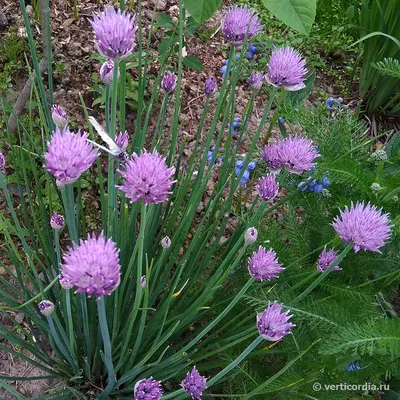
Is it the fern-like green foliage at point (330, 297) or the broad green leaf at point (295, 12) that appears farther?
the fern-like green foliage at point (330, 297)

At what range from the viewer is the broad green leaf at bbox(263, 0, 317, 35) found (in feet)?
2.43

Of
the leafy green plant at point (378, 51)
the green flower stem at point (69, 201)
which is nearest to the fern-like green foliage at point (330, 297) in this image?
the green flower stem at point (69, 201)

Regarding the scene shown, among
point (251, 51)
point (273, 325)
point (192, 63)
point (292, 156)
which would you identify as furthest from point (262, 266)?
point (251, 51)

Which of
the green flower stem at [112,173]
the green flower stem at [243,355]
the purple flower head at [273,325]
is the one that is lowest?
the green flower stem at [243,355]

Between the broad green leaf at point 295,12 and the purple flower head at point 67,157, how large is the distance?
35 centimetres

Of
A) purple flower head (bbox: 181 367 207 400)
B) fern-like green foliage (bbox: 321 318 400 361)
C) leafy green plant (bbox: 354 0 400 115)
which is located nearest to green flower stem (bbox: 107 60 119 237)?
purple flower head (bbox: 181 367 207 400)

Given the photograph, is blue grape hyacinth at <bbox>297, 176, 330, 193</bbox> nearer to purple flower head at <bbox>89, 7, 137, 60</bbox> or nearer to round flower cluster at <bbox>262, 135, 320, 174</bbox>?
round flower cluster at <bbox>262, 135, 320, 174</bbox>

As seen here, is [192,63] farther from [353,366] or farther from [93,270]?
[93,270]

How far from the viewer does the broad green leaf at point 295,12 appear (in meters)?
0.74

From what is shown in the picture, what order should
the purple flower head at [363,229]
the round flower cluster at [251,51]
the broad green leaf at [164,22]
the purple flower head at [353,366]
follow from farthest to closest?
the round flower cluster at [251,51]
the broad green leaf at [164,22]
the purple flower head at [353,366]
the purple flower head at [363,229]

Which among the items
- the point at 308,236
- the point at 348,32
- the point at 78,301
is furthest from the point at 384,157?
the point at 348,32

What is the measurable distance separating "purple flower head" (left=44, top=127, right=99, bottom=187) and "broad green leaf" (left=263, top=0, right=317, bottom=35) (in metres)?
0.35

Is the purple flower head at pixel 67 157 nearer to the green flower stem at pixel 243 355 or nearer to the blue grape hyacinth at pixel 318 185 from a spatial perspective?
the green flower stem at pixel 243 355

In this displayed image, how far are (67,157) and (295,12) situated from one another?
16.1 inches
